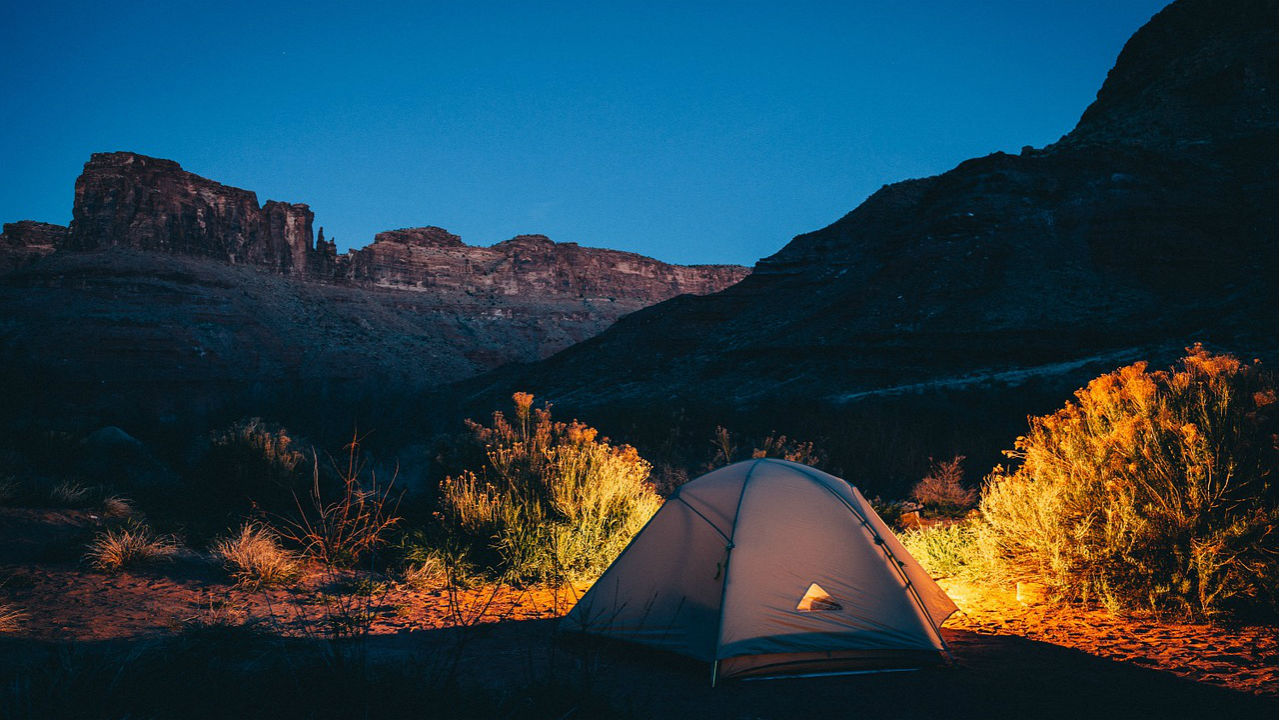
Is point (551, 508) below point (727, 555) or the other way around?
below

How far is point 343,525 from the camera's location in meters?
6.24

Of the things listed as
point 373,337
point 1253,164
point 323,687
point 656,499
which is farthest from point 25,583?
point 373,337

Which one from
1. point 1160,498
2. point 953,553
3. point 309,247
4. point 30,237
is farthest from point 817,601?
point 30,237

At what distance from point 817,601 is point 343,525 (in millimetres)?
4299

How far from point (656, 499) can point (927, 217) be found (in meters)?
34.6

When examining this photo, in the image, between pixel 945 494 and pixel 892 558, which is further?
pixel 945 494

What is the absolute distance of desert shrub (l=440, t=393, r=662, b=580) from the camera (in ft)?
23.7

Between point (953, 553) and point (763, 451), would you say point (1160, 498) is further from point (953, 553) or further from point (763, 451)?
point (763, 451)

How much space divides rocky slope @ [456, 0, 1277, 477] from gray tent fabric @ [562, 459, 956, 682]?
48.6ft

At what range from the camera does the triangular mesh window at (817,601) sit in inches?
186

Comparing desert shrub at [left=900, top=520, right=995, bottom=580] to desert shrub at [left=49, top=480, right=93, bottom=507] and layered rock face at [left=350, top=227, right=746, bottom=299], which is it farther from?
layered rock face at [left=350, top=227, right=746, bottom=299]

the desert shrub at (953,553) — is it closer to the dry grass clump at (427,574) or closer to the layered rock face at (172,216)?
the dry grass clump at (427,574)

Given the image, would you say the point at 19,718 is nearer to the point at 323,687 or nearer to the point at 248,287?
the point at 323,687

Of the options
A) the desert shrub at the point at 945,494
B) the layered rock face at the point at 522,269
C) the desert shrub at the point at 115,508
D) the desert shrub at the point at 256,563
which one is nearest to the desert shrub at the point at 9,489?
the desert shrub at the point at 115,508
